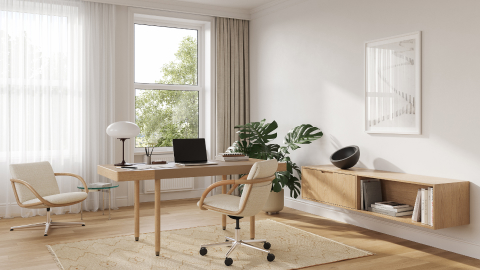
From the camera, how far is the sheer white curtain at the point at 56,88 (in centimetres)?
538

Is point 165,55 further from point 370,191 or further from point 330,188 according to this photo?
point 370,191

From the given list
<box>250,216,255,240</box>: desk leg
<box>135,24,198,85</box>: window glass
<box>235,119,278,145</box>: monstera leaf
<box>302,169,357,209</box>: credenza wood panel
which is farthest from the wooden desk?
<box>135,24,198,85</box>: window glass

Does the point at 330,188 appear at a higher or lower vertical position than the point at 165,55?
lower

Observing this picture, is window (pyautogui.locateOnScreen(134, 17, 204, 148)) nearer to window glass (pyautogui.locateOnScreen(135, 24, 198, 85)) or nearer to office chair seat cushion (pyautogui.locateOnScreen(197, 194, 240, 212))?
window glass (pyautogui.locateOnScreen(135, 24, 198, 85))

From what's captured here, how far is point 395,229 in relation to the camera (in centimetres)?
450

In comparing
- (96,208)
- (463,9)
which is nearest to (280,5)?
(463,9)

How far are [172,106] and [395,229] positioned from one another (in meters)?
3.78

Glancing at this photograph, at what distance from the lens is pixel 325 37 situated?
5367mm

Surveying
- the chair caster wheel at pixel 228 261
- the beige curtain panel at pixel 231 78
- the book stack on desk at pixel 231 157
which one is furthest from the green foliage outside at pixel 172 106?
the chair caster wheel at pixel 228 261

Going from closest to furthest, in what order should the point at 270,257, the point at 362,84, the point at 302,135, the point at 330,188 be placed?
the point at 270,257 → the point at 330,188 → the point at 362,84 → the point at 302,135

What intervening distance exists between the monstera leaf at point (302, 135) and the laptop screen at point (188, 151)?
1.56m

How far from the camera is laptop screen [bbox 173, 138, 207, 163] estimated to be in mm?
4098

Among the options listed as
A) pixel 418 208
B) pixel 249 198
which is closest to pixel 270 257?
pixel 249 198

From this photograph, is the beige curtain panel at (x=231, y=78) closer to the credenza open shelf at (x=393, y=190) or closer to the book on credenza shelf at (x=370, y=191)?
the credenza open shelf at (x=393, y=190)
